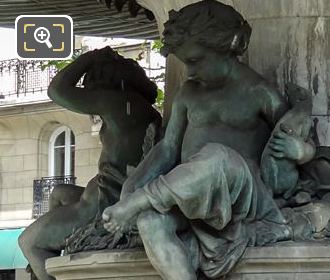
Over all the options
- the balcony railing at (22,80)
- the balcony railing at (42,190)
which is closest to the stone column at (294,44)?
the balcony railing at (42,190)

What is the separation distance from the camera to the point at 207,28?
5.15m

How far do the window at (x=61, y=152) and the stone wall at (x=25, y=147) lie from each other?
148 millimetres

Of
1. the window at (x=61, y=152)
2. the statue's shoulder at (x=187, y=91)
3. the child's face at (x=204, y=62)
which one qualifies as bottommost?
the window at (x=61, y=152)

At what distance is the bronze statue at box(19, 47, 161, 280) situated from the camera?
242 inches

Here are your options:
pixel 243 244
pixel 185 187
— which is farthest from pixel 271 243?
pixel 185 187

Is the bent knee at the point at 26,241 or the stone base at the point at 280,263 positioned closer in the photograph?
the stone base at the point at 280,263

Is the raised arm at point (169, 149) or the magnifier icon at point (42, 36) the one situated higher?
the raised arm at point (169, 149)

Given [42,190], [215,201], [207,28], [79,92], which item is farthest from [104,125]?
[42,190]

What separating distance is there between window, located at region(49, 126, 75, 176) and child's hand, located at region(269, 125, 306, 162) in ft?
75.6

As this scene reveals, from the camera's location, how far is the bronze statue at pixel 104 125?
20.2 feet

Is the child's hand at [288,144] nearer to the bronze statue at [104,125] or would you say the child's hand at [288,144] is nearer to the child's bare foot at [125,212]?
the child's bare foot at [125,212]

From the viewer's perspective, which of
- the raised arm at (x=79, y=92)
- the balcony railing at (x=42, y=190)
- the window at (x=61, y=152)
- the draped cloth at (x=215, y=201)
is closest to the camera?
the draped cloth at (x=215, y=201)

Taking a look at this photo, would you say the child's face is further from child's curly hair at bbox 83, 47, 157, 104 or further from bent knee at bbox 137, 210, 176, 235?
child's curly hair at bbox 83, 47, 157, 104

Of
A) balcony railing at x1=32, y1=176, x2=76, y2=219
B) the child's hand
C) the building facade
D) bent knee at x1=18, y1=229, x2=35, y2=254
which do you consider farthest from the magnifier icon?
balcony railing at x1=32, y1=176, x2=76, y2=219
